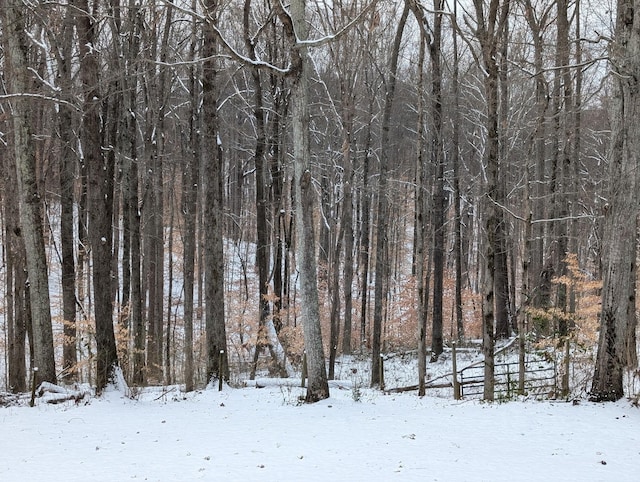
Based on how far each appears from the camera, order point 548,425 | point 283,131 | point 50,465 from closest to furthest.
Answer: point 50,465 < point 548,425 < point 283,131

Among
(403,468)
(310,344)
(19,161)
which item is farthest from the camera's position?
(19,161)

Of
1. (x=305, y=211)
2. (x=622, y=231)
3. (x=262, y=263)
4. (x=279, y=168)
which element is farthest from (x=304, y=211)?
(x=279, y=168)

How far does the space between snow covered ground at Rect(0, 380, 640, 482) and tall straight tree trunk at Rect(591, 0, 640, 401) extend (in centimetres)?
55

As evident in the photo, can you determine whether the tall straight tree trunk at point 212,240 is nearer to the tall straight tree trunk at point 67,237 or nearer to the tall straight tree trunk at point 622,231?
the tall straight tree trunk at point 67,237

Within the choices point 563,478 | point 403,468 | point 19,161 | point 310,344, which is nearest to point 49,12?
point 19,161

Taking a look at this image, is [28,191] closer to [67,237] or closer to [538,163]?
[67,237]

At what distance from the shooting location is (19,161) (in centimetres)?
869

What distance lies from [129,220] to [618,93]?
40.8 feet

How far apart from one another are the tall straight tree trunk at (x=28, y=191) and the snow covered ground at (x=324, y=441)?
1.28 meters

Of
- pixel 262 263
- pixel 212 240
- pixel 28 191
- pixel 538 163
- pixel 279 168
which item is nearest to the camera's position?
pixel 28 191

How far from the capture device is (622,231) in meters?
6.87

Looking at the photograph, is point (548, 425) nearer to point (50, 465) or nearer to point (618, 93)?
point (618, 93)

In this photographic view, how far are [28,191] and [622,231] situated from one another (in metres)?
9.84

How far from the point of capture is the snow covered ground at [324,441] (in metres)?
4.68
